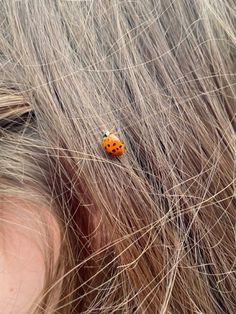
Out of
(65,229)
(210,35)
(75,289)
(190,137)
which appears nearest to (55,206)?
(65,229)

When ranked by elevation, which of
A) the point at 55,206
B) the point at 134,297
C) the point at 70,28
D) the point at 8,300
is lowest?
the point at 134,297

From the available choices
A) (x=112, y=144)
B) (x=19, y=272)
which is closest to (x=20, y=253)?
(x=19, y=272)

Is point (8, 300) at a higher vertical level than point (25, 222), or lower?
lower

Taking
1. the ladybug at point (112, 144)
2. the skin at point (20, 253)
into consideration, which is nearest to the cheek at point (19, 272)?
the skin at point (20, 253)

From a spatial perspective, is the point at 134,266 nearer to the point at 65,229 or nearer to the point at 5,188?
the point at 65,229

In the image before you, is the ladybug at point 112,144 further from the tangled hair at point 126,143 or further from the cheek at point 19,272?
the cheek at point 19,272

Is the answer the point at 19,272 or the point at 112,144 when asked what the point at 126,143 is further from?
the point at 19,272

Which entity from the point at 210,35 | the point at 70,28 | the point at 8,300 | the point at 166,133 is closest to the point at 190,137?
the point at 166,133

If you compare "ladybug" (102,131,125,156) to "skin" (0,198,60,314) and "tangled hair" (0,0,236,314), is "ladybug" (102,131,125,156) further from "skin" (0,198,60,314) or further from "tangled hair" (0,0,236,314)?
"skin" (0,198,60,314)
